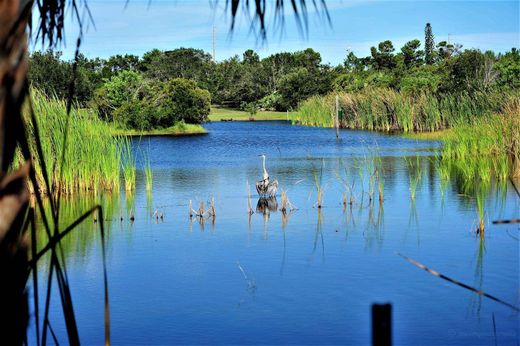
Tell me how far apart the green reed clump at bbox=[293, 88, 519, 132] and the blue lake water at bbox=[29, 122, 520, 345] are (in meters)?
9.69

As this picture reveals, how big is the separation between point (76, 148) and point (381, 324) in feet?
34.0

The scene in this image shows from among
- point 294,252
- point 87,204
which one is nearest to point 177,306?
point 294,252

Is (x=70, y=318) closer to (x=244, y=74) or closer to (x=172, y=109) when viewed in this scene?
(x=172, y=109)

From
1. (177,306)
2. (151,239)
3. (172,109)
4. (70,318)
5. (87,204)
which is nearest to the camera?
(70,318)

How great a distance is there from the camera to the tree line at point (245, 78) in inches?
1117

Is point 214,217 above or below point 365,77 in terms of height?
below

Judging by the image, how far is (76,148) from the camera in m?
11.6

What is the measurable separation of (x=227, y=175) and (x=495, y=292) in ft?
29.1

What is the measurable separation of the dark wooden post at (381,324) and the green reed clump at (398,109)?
18.6 meters

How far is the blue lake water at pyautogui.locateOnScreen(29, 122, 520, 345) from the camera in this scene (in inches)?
212

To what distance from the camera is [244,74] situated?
5000cm

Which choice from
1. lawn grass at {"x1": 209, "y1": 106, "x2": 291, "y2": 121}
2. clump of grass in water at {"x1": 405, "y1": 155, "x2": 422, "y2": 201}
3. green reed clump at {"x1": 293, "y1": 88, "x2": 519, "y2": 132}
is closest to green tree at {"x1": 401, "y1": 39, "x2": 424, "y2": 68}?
lawn grass at {"x1": 209, "y1": 106, "x2": 291, "y2": 121}

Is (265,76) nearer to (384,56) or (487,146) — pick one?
(384,56)

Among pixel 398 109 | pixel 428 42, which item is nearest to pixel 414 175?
pixel 398 109
